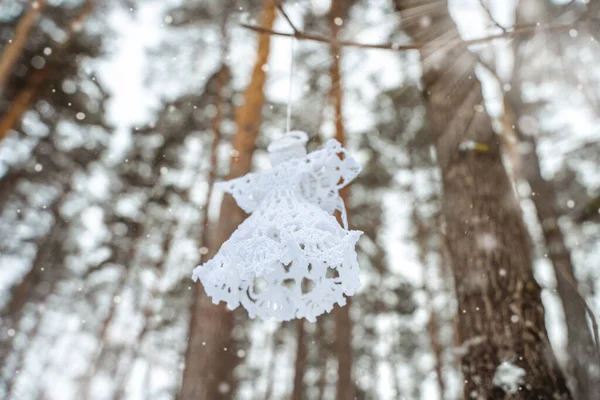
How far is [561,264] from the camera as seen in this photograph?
8.39 ft

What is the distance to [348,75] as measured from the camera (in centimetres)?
195

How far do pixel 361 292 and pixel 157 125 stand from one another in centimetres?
447

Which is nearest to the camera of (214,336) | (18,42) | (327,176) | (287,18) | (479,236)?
(287,18)

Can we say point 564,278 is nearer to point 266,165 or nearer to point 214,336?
point 214,336

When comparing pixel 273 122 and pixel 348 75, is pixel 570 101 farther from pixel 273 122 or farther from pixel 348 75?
pixel 273 122

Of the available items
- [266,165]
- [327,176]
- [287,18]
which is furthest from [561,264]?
[266,165]

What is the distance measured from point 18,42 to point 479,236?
6.66 metres

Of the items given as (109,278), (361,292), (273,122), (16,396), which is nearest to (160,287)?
(109,278)

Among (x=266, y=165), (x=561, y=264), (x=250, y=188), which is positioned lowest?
(x=266, y=165)

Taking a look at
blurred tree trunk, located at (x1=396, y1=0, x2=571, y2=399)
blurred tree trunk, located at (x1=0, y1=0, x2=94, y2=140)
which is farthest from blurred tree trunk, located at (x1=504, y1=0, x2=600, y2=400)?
blurred tree trunk, located at (x1=0, y1=0, x2=94, y2=140)

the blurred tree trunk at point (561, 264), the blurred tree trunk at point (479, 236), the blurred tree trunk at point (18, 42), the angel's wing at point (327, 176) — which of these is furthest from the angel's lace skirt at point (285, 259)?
the blurred tree trunk at point (18, 42)

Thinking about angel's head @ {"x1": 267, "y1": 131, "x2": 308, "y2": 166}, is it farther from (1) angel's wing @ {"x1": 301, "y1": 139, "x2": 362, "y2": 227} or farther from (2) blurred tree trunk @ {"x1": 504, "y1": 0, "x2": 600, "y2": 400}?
(2) blurred tree trunk @ {"x1": 504, "y1": 0, "x2": 600, "y2": 400}

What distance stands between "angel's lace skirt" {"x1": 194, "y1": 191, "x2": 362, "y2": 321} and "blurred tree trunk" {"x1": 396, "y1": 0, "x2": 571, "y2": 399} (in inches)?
28.0

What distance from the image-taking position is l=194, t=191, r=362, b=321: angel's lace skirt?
1312mm
